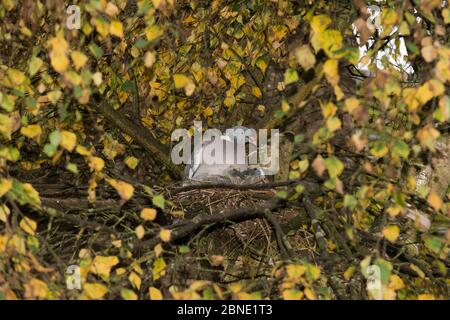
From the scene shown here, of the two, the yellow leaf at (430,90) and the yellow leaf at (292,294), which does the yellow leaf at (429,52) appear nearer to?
the yellow leaf at (430,90)

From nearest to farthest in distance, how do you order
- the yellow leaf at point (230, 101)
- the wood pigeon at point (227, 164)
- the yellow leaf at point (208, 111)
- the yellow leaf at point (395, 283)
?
the yellow leaf at point (395, 283), the wood pigeon at point (227, 164), the yellow leaf at point (230, 101), the yellow leaf at point (208, 111)

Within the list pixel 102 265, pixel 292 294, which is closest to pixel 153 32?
pixel 102 265

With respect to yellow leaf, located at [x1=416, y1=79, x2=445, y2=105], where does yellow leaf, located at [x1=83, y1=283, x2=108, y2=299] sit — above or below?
below

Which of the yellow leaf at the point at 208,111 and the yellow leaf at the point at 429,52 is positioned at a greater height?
the yellow leaf at the point at 208,111

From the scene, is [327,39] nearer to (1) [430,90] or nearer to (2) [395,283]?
(1) [430,90]

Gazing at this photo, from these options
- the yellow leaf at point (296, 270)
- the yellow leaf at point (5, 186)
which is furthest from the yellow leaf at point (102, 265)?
the yellow leaf at point (296, 270)

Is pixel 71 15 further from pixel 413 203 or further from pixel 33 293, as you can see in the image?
pixel 413 203

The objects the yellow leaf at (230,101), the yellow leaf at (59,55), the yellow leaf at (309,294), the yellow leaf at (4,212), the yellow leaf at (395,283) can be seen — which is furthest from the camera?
the yellow leaf at (230,101)

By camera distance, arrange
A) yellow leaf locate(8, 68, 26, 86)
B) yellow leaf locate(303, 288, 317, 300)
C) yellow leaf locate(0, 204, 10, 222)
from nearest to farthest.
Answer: yellow leaf locate(303, 288, 317, 300) → yellow leaf locate(0, 204, 10, 222) → yellow leaf locate(8, 68, 26, 86)

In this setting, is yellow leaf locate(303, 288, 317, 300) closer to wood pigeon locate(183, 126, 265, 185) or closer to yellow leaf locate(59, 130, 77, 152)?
yellow leaf locate(59, 130, 77, 152)

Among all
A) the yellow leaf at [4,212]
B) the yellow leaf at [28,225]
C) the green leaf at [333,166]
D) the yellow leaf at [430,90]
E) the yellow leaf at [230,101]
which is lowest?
the yellow leaf at [28,225]

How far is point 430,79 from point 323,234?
155cm

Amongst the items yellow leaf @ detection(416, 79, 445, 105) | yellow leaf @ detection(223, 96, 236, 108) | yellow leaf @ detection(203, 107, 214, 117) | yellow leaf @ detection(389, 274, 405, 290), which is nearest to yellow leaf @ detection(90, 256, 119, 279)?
yellow leaf @ detection(389, 274, 405, 290)
